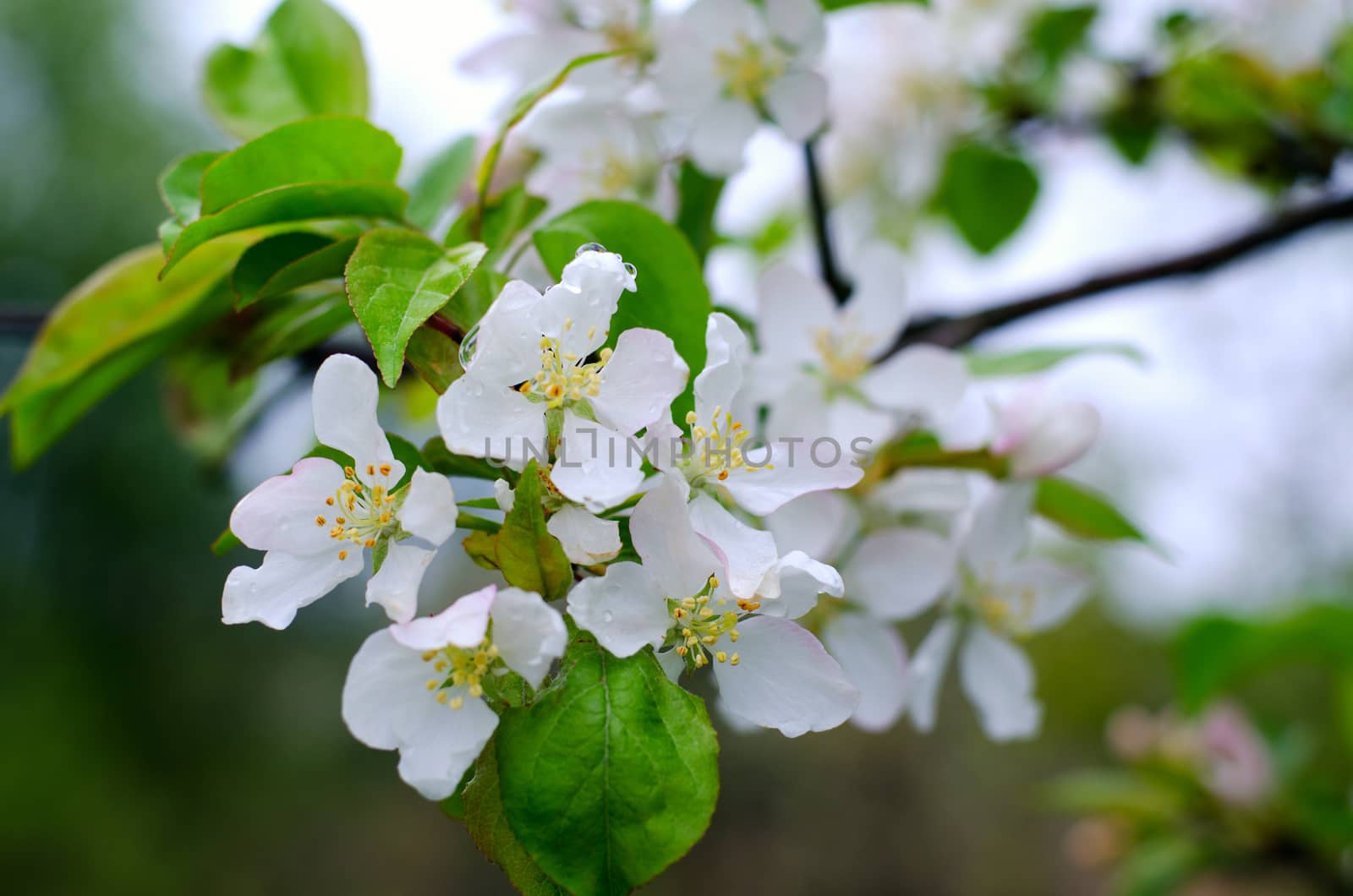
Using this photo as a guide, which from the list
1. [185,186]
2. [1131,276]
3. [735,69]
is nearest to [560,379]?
[185,186]

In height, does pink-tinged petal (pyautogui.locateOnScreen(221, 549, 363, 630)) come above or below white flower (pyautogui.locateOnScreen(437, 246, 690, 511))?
below

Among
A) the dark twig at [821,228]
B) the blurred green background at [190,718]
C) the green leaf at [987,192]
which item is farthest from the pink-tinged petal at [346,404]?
the blurred green background at [190,718]

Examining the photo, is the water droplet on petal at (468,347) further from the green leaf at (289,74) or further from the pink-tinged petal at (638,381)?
the green leaf at (289,74)

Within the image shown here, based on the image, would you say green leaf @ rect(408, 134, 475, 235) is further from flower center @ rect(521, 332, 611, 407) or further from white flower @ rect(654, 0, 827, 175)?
flower center @ rect(521, 332, 611, 407)

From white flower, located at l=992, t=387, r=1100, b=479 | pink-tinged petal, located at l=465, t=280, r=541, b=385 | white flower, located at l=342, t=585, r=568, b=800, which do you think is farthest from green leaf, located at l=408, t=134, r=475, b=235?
white flower, located at l=992, t=387, r=1100, b=479

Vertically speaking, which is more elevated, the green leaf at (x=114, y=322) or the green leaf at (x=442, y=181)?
the green leaf at (x=442, y=181)

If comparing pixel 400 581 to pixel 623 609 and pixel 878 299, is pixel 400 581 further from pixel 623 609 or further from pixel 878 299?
pixel 878 299

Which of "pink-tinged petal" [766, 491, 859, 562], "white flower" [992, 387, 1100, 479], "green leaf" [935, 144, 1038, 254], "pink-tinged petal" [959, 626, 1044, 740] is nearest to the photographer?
"pink-tinged petal" [766, 491, 859, 562]
